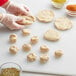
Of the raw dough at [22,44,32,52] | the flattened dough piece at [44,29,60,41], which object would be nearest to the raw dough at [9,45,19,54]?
the raw dough at [22,44,32,52]

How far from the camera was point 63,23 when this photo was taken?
54.0 inches

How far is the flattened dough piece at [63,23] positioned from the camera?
52.8 inches

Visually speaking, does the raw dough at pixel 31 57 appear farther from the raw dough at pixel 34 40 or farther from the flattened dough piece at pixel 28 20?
the flattened dough piece at pixel 28 20

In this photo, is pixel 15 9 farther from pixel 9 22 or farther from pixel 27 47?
pixel 27 47

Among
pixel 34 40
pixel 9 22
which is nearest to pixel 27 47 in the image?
pixel 34 40

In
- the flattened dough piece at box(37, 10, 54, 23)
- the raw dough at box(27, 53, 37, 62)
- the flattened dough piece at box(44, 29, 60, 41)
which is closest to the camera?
the raw dough at box(27, 53, 37, 62)

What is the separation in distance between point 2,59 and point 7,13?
31cm

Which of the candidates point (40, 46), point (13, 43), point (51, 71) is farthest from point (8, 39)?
point (51, 71)

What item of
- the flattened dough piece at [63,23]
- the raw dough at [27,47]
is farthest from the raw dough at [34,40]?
the flattened dough piece at [63,23]

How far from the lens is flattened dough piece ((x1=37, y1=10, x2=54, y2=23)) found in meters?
1.39

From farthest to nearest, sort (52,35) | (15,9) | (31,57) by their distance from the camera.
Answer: (15,9)
(52,35)
(31,57)

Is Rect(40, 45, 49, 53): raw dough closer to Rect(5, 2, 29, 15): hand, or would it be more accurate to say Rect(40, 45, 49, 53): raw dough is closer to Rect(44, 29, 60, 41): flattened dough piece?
Rect(44, 29, 60, 41): flattened dough piece

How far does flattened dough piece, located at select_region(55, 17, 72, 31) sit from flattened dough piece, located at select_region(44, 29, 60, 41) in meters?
0.04

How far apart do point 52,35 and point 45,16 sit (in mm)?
154
